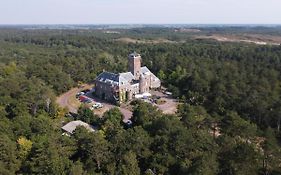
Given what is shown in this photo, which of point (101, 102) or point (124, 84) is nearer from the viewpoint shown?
point (124, 84)

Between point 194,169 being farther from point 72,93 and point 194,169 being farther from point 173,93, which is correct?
point 72,93

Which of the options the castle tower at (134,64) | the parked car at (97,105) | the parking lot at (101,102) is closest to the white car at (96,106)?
the parked car at (97,105)

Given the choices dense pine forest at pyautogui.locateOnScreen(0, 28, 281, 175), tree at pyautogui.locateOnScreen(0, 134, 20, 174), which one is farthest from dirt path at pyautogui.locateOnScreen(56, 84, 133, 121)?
tree at pyautogui.locateOnScreen(0, 134, 20, 174)

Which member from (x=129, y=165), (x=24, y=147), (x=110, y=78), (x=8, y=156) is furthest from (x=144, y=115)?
(x=110, y=78)

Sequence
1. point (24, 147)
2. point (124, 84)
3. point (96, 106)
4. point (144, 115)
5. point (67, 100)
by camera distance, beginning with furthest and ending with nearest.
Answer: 1. point (67, 100)
2. point (124, 84)
3. point (96, 106)
4. point (144, 115)
5. point (24, 147)

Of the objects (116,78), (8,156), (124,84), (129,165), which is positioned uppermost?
(116,78)

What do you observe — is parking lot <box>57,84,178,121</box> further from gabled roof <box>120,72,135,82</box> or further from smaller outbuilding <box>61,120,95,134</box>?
smaller outbuilding <box>61,120,95,134</box>

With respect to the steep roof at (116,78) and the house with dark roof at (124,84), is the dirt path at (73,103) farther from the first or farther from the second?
the steep roof at (116,78)

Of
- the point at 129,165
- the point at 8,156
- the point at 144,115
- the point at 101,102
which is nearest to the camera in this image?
the point at 129,165

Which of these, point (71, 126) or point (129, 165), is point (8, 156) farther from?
point (71, 126)

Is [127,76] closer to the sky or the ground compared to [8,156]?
closer to the sky
